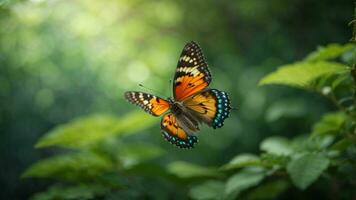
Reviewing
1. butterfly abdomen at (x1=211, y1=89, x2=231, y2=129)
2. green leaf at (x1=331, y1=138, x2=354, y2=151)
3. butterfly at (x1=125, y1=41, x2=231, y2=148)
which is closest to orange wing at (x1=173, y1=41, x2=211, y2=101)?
butterfly at (x1=125, y1=41, x2=231, y2=148)

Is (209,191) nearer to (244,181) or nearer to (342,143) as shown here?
(244,181)

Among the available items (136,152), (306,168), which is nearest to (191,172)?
(136,152)

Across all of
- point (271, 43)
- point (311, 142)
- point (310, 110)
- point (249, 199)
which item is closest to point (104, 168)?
point (249, 199)

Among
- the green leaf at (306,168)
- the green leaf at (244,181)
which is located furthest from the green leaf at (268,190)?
the green leaf at (306,168)

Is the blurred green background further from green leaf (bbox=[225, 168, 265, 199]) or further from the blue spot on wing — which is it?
the blue spot on wing

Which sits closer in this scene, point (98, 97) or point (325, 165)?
point (325, 165)

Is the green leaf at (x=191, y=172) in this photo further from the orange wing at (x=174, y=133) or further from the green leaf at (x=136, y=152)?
the orange wing at (x=174, y=133)

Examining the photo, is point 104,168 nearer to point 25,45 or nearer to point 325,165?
point 325,165
